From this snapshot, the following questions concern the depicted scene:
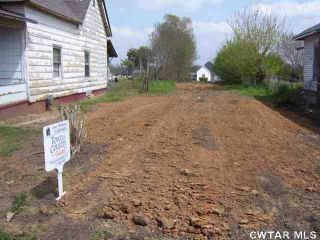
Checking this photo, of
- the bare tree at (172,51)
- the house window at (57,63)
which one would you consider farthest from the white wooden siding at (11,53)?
the bare tree at (172,51)

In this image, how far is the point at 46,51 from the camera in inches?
648

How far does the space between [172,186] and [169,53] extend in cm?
4756

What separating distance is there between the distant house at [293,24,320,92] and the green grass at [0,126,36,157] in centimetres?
1222

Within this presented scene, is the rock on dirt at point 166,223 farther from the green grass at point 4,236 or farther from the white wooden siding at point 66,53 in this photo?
the white wooden siding at point 66,53

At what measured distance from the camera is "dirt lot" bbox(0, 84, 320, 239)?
4852 millimetres

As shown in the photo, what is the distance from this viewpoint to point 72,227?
193 inches

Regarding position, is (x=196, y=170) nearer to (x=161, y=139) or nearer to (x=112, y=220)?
(x=112, y=220)

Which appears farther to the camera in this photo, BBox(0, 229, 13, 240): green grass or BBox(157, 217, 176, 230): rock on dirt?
BBox(157, 217, 176, 230): rock on dirt

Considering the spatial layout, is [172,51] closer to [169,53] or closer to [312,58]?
[169,53]

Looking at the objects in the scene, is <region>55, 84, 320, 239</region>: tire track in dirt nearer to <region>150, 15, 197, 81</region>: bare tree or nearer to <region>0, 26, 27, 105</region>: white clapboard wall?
<region>0, 26, 27, 105</region>: white clapboard wall

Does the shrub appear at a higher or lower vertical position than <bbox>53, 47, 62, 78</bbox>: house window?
lower
